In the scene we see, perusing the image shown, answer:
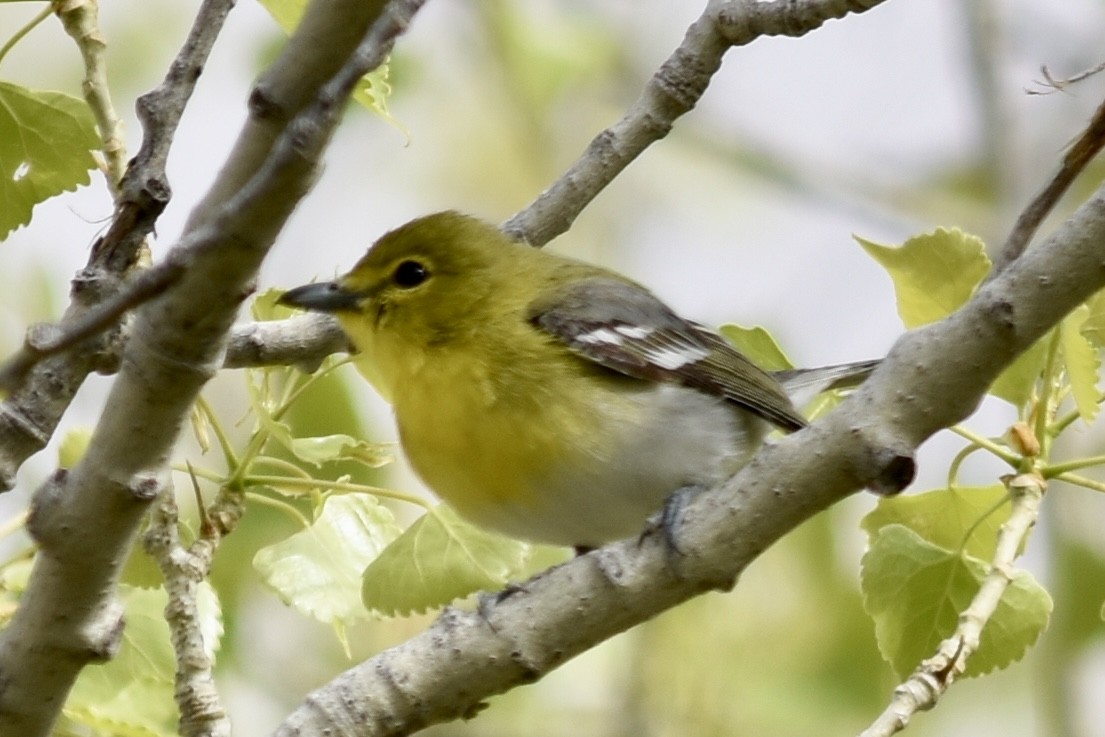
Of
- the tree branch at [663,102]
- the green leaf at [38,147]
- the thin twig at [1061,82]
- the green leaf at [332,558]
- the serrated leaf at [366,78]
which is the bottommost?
the green leaf at [332,558]

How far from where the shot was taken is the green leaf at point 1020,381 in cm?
262

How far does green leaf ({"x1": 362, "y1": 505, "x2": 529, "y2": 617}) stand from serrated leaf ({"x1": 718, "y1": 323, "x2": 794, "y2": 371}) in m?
0.61

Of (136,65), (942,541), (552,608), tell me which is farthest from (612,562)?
(136,65)

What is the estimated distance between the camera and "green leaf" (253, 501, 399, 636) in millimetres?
2688

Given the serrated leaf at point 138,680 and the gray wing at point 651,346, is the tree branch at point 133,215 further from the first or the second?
the gray wing at point 651,346

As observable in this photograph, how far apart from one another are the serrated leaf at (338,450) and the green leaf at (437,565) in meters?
0.15

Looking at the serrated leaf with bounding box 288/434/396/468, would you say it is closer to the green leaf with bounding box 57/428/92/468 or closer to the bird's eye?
the green leaf with bounding box 57/428/92/468

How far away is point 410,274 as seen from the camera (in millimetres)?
3639

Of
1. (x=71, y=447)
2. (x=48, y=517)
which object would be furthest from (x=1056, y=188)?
(x=71, y=447)

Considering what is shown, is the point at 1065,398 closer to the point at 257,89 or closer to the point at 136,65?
the point at 257,89

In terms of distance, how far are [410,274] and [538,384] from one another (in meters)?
0.64

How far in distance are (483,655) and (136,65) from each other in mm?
4400

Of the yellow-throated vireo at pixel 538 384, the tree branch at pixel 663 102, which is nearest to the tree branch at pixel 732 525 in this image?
the yellow-throated vireo at pixel 538 384

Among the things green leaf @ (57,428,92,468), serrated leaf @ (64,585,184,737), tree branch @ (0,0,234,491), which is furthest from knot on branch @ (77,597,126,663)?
green leaf @ (57,428,92,468)
